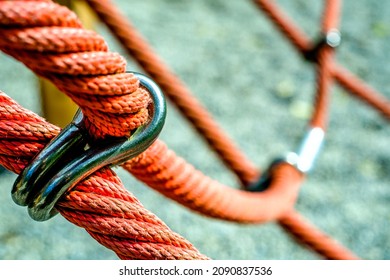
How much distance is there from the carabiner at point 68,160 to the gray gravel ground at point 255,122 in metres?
0.66

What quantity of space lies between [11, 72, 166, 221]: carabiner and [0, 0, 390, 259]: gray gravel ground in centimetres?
66

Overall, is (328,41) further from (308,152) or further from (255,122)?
(255,122)

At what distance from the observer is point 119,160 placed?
0.37 meters

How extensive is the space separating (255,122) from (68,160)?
3.42ft

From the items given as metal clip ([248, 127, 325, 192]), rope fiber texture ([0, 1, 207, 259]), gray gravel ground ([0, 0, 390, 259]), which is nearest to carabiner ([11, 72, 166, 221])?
rope fiber texture ([0, 1, 207, 259])

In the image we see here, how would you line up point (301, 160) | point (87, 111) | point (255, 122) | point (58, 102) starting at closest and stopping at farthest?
point (87, 111), point (301, 160), point (58, 102), point (255, 122)

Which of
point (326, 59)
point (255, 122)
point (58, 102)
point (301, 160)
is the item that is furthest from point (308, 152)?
point (255, 122)

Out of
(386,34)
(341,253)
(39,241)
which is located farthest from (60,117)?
(386,34)

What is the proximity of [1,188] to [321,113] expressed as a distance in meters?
0.66

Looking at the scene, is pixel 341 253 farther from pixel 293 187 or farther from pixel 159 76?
pixel 159 76

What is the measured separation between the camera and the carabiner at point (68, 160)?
35cm

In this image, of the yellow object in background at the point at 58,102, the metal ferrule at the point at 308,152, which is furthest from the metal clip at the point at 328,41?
the yellow object in background at the point at 58,102

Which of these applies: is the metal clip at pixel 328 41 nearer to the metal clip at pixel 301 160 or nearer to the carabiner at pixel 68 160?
the metal clip at pixel 301 160

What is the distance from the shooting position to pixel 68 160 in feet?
1.16
